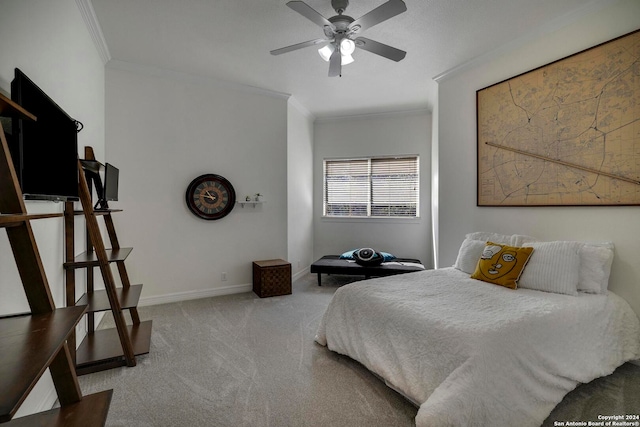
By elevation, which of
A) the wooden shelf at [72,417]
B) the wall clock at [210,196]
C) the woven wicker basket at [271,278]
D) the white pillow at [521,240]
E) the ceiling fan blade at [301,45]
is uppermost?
the ceiling fan blade at [301,45]

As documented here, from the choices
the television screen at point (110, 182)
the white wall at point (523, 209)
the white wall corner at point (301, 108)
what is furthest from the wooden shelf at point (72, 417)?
the white wall corner at point (301, 108)

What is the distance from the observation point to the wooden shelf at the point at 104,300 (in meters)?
2.34

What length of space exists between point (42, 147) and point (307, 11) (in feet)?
5.74

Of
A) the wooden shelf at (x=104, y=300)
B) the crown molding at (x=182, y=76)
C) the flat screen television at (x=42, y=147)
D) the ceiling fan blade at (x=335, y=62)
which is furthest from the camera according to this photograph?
the crown molding at (x=182, y=76)

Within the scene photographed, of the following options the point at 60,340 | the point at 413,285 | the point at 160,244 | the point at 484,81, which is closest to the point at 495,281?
the point at 413,285

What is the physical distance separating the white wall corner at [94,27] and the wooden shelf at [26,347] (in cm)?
260

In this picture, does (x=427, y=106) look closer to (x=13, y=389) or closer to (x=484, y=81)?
(x=484, y=81)

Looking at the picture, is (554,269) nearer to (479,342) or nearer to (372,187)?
(479,342)

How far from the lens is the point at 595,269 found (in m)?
2.39

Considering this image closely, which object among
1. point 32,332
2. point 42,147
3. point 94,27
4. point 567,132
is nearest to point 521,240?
point 567,132

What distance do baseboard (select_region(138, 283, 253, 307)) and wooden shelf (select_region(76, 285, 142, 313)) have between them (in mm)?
1089

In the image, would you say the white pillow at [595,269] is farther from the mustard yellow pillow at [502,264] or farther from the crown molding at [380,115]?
the crown molding at [380,115]

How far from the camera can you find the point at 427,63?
3.62m

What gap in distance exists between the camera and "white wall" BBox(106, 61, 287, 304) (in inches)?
144
